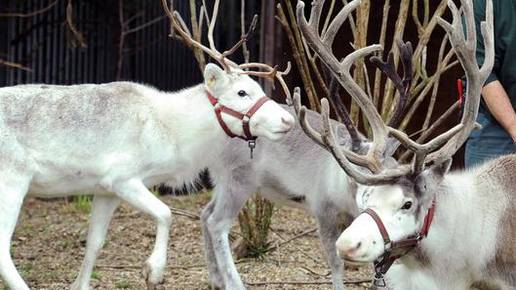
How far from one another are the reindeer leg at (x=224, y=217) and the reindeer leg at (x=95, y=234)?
0.64m

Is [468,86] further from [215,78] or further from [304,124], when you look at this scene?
[215,78]

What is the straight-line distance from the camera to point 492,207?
5062 mm

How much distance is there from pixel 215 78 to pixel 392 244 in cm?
186

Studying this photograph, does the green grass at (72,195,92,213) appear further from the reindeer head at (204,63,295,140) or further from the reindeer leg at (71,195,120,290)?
the reindeer head at (204,63,295,140)

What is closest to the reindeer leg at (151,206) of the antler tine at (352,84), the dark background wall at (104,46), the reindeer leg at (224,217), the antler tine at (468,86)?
the reindeer leg at (224,217)

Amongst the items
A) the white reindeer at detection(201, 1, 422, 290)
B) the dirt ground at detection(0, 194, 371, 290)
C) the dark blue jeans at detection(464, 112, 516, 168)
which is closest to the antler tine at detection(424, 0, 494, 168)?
the dark blue jeans at detection(464, 112, 516, 168)

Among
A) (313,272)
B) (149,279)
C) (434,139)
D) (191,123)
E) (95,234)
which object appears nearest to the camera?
(434,139)

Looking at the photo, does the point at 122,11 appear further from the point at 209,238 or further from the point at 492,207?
the point at 492,207

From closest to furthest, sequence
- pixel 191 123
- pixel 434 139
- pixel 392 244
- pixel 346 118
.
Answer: pixel 392 244 → pixel 434 139 → pixel 346 118 → pixel 191 123

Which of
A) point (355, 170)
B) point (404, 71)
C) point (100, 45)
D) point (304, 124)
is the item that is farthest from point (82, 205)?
point (355, 170)

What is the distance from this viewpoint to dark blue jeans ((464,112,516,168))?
5887mm

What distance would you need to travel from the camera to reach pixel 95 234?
6.42 meters

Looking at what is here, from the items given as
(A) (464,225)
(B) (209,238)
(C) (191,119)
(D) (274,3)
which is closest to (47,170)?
(C) (191,119)

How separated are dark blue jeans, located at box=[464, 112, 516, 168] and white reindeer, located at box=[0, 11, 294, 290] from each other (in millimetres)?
965
